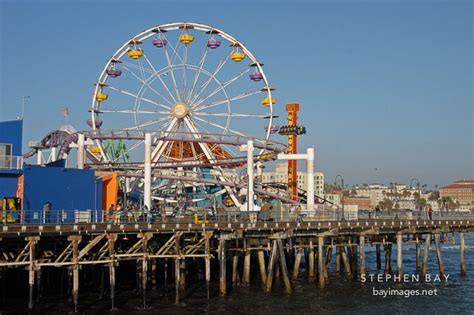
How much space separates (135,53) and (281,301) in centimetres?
3195

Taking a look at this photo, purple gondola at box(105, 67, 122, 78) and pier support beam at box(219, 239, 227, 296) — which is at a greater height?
purple gondola at box(105, 67, 122, 78)

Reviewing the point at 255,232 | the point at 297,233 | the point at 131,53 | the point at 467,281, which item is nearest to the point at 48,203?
the point at 255,232

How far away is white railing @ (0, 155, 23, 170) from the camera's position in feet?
128

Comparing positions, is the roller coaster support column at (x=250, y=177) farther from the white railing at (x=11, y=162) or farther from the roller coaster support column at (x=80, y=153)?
the white railing at (x=11, y=162)

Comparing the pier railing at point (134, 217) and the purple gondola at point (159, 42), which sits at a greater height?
the purple gondola at point (159, 42)

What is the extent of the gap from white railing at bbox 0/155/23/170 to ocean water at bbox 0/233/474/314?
7756 millimetres

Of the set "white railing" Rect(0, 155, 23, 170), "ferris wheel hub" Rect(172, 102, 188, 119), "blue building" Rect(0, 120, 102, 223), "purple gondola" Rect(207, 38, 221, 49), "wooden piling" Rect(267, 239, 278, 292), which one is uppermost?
"purple gondola" Rect(207, 38, 221, 49)

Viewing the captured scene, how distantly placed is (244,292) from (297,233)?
5.31 meters

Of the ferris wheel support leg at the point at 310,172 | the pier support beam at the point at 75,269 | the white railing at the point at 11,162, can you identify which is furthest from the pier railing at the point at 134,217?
the ferris wheel support leg at the point at 310,172

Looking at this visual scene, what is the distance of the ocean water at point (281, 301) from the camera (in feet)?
125

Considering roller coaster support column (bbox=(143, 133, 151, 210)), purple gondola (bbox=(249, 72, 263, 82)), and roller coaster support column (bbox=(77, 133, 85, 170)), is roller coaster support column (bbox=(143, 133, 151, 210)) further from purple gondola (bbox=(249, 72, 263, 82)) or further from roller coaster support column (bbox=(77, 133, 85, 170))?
purple gondola (bbox=(249, 72, 263, 82))

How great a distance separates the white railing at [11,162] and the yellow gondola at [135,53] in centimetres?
2741

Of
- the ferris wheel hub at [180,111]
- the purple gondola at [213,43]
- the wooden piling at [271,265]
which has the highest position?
the purple gondola at [213,43]

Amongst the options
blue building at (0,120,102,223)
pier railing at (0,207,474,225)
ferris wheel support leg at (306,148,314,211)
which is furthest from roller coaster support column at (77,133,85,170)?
ferris wheel support leg at (306,148,314,211)
